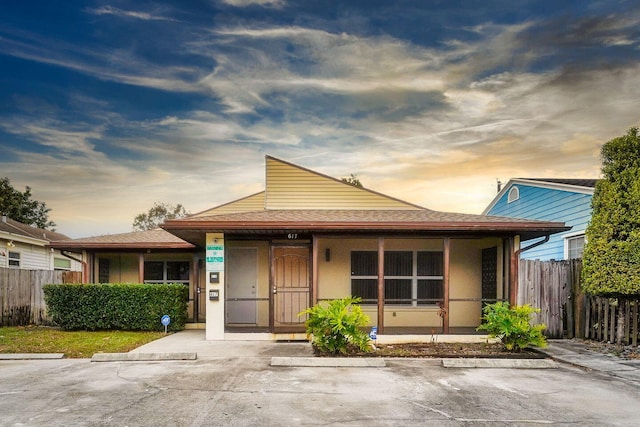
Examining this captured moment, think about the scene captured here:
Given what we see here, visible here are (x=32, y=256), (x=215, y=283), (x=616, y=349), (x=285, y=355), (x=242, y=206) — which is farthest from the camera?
(x=32, y=256)

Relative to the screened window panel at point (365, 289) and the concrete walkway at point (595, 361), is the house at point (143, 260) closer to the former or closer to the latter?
the screened window panel at point (365, 289)

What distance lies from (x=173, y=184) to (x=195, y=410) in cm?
1605

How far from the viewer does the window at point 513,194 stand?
1819 cm

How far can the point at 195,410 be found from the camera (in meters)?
5.35

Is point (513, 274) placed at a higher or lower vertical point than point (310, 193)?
lower

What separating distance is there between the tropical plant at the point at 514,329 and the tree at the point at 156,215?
129ft

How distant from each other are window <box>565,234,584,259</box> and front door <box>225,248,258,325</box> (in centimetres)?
962

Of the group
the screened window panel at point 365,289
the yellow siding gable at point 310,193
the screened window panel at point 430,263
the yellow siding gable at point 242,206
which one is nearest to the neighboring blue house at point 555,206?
the screened window panel at point 430,263

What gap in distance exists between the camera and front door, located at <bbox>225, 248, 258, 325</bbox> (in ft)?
42.3

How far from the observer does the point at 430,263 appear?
12.5 m

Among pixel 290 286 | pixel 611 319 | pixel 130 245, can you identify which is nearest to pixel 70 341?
pixel 130 245

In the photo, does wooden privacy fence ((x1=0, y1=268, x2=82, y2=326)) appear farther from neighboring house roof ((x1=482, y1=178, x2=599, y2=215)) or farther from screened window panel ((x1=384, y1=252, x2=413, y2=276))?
neighboring house roof ((x1=482, y1=178, x2=599, y2=215))

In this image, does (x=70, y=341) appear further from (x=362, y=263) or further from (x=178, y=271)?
(x=362, y=263)

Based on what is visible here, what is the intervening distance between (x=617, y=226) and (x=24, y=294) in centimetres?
1582
